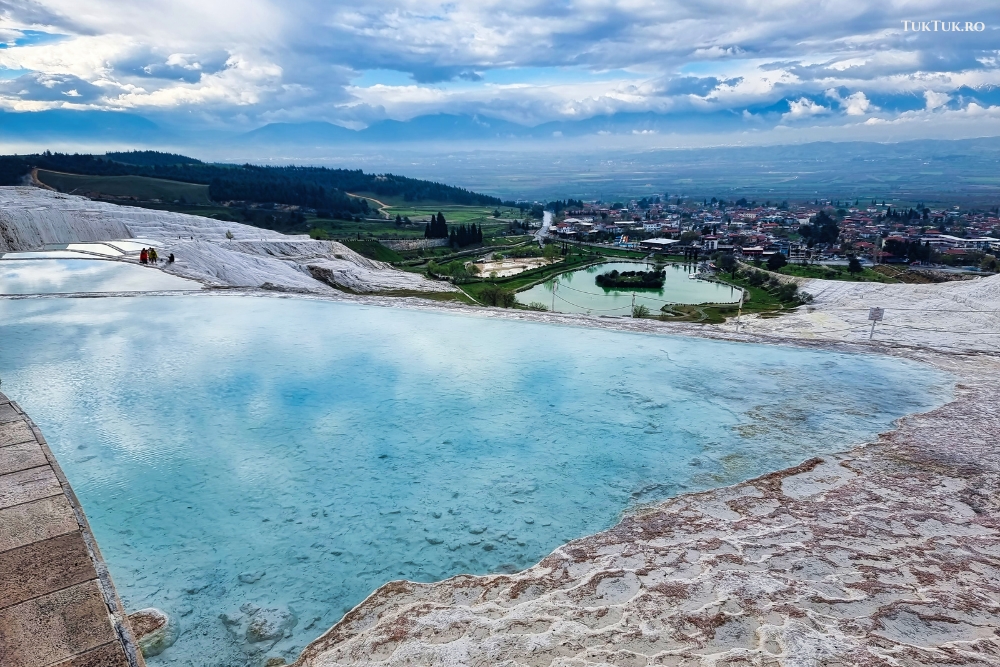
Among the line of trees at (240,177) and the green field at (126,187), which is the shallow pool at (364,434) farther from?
the line of trees at (240,177)

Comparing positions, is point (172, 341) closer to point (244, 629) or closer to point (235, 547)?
point (235, 547)

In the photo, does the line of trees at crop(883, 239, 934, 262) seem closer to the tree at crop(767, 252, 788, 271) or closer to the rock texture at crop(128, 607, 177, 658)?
the tree at crop(767, 252, 788, 271)

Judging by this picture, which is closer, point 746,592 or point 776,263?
point 746,592

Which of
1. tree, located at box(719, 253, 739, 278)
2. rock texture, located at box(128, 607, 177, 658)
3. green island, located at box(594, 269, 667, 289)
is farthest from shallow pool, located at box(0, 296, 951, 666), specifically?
tree, located at box(719, 253, 739, 278)

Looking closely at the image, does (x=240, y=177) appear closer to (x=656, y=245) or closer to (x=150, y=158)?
(x=150, y=158)

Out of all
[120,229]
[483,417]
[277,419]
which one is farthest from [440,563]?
[120,229]

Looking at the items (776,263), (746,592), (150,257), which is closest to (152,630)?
(746,592)
